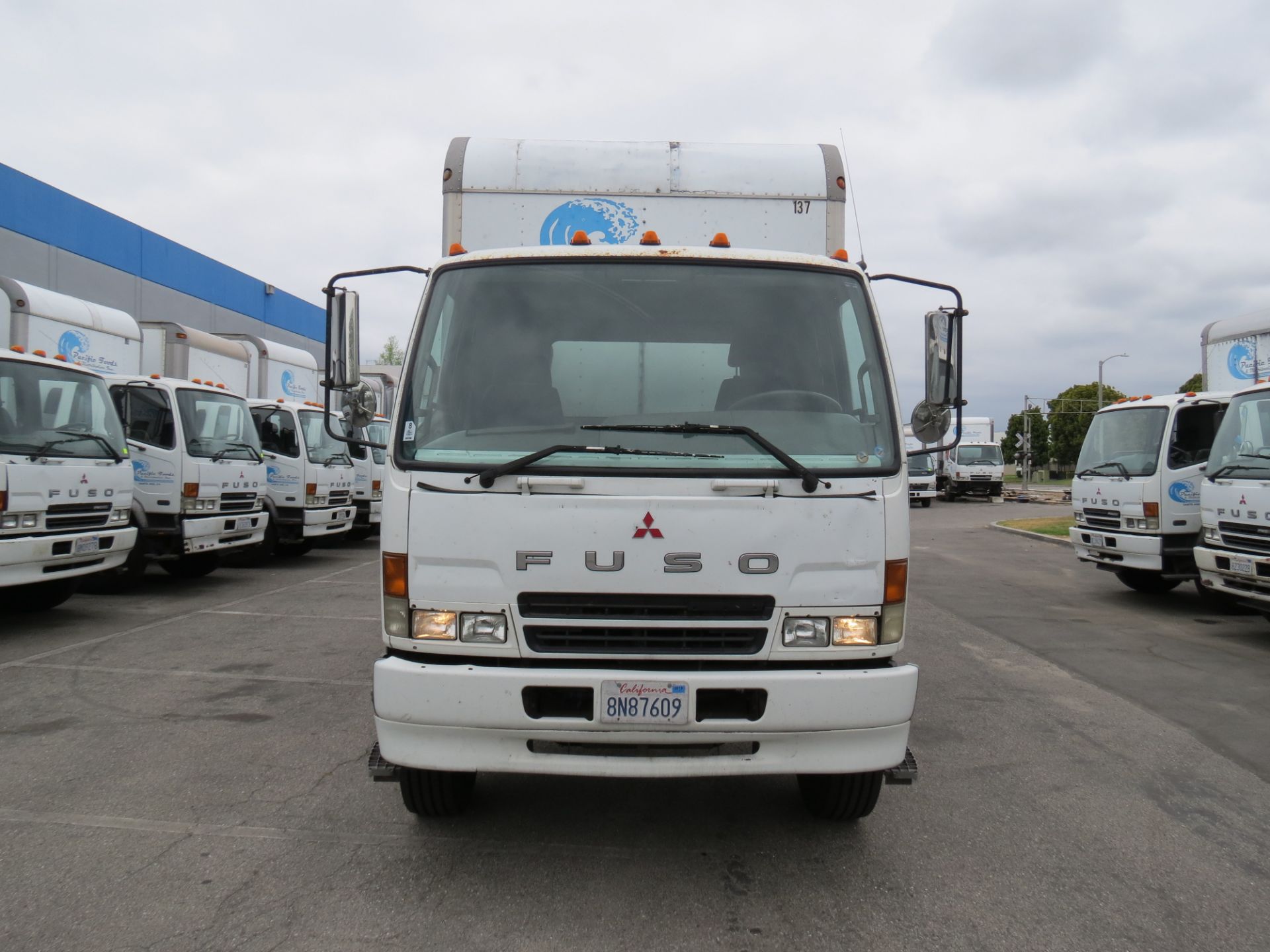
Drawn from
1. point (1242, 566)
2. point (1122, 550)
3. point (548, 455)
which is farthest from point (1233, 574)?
point (548, 455)

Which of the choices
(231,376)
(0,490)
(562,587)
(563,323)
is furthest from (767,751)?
(231,376)

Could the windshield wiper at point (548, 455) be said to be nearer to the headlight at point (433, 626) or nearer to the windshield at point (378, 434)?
the headlight at point (433, 626)

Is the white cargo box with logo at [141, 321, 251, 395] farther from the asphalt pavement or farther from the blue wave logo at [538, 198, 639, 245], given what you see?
the blue wave logo at [538, 198, 639, 245]

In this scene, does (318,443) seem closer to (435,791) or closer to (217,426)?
(217,426)

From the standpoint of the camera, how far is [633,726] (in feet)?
10.4

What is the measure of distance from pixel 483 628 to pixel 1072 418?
91.9 meters

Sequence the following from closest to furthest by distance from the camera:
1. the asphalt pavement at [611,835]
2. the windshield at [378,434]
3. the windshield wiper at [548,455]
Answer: the asphalt pavement at [611,835]
the windshield wiper at [548,455]
the windshield at [378,434]

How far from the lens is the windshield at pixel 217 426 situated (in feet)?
34.2

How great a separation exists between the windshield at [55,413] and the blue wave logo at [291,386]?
628 centimetres

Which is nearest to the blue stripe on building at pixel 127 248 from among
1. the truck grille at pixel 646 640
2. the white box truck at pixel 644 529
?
the white box truck at pixel 644 529

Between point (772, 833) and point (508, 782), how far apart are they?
1.24 m

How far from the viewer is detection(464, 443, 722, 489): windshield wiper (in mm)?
3252

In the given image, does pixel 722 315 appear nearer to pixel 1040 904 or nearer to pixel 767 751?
pixel 767 751

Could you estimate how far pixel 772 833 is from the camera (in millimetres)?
3775
